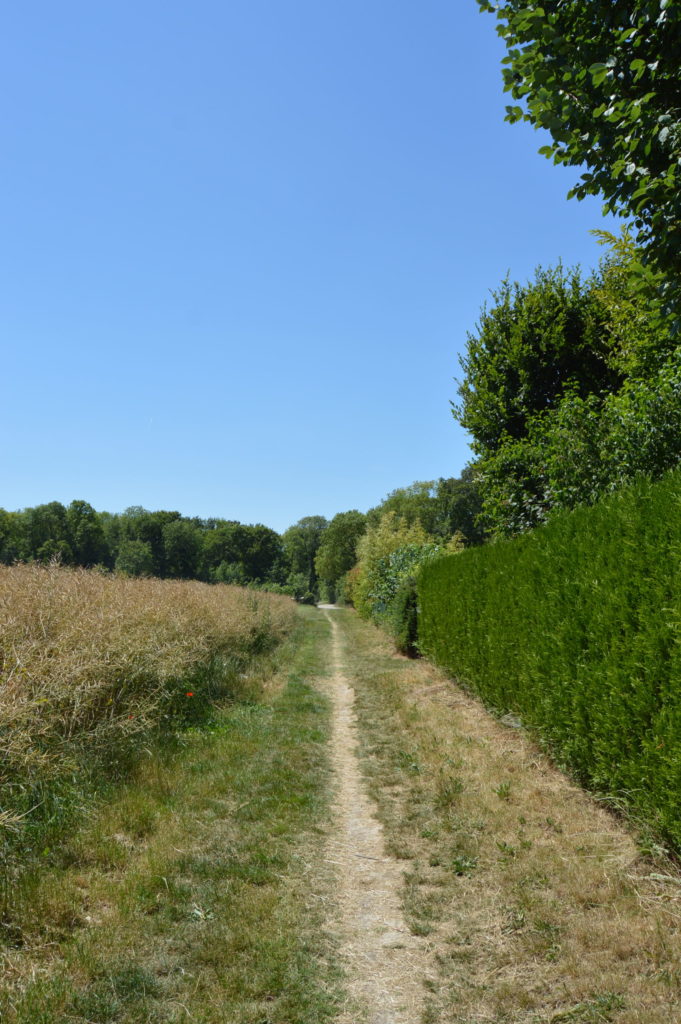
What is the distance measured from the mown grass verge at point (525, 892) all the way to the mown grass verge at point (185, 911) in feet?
2.54

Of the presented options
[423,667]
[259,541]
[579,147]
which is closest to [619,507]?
[579,147]

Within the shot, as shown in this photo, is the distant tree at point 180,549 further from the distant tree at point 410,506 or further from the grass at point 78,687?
the grass at point 78,687

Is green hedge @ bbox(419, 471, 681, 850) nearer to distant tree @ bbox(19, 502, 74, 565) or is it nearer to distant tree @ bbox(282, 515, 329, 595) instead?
distant tree @ bbox(19, 502, 74, 565)

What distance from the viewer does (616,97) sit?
216 inches

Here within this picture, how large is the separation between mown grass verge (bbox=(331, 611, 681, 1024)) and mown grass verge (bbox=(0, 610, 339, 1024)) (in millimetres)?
775

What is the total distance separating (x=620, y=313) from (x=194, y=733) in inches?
529

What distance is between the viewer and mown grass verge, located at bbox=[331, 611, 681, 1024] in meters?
3.11

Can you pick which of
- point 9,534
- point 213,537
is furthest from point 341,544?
point 9,534

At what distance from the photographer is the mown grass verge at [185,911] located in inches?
121

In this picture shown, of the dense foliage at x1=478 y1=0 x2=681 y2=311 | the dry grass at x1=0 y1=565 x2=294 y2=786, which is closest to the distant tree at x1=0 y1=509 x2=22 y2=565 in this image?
the dry grass at x1=0 y1=565 x2=294 y2=786

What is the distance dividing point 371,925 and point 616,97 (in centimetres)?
729

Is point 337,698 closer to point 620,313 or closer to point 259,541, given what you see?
point 620,313

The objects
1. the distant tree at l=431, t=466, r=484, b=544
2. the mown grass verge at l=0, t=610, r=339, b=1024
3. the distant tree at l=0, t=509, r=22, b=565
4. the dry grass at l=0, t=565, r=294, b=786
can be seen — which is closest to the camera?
the mown grass verge at l=0, t=610, r=339, b=1024

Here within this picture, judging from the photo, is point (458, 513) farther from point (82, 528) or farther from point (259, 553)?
point (82, 528)
